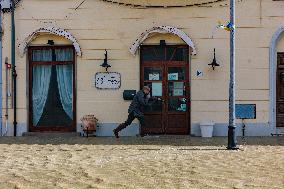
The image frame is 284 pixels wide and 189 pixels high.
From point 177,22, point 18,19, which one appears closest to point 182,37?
point 177,22

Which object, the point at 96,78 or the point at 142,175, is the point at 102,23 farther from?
the point at 142,175

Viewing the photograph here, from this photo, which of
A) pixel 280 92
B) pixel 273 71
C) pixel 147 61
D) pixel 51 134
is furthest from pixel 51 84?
pixel 280 92

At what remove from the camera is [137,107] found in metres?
14.4

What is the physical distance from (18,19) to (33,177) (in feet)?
29.2

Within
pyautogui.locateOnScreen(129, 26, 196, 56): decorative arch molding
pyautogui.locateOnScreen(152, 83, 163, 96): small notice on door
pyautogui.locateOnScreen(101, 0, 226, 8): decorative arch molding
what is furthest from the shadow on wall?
pyautogui.locateOnScreen(101, 0, 226, 8): decorative arch molding

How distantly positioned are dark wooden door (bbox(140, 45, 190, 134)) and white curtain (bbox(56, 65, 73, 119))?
2448 millimetres

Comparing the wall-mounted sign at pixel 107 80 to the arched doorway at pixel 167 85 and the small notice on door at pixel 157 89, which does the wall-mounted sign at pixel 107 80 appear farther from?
the small notice on door at pixel 157 89

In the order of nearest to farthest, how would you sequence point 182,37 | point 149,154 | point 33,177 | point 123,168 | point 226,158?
point 33,177, point 123,168, point 226,158, point 149,154, point 182,37

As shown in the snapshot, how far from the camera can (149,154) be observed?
10.6 m

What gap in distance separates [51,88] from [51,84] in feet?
0.45

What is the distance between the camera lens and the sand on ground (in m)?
7.24

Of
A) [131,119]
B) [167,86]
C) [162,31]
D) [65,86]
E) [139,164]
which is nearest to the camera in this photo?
[139,164]

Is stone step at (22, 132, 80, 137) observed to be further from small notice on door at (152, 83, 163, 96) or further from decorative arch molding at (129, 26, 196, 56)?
decorative arch molding at (129, 26, 196, 56)

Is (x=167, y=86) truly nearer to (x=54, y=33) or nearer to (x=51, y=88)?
(x=51, y=88)
